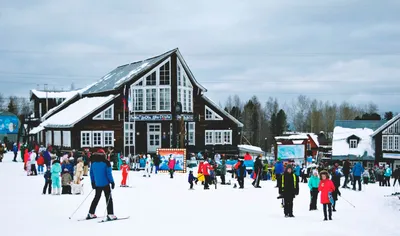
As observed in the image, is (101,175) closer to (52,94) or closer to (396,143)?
(52,94)

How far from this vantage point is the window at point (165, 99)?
148 ft

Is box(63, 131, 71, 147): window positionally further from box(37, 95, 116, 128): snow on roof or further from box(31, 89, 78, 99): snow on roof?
box(31, 89, 78, 99): snow on roof

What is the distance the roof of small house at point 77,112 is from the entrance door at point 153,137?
471cm

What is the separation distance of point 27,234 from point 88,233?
118cm

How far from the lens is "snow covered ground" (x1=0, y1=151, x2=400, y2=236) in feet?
35.7

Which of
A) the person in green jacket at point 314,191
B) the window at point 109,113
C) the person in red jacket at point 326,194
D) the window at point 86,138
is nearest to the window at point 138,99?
the window at point 109,113

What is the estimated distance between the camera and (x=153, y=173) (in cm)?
3000

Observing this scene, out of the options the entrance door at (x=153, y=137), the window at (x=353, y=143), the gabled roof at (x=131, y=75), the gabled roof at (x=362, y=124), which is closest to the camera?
the gabled roof at (x=131, y=75)

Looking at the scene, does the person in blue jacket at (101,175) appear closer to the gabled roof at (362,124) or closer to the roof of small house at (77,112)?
the roof of small house at (77,112)

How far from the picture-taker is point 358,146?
197 ft

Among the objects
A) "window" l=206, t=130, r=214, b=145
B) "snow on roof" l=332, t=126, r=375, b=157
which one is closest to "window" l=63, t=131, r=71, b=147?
"window" l=206, t=130, r=214, b=145

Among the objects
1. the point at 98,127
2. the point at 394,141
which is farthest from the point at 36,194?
the point at 394,141

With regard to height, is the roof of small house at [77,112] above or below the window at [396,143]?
above

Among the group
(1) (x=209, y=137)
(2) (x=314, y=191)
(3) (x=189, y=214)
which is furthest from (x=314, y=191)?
(1) (x=209, y=137)
